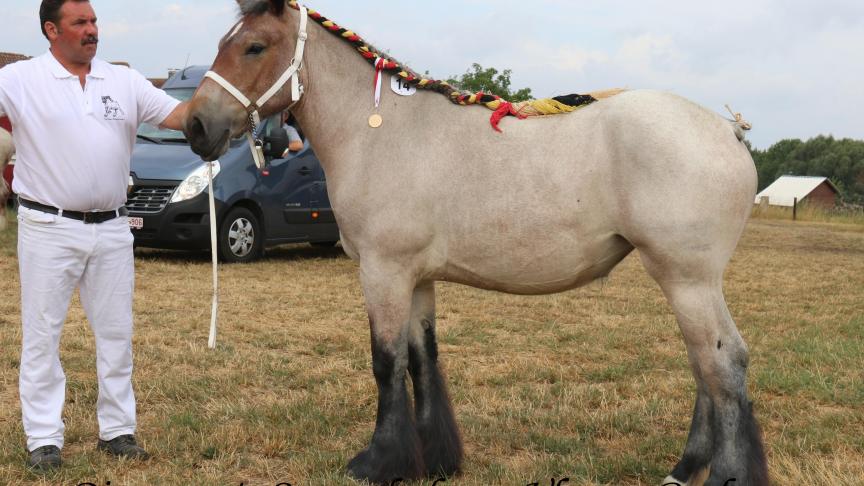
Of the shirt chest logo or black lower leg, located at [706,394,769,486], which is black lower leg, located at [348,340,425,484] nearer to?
black lower leg, located at [706,394,769,486]

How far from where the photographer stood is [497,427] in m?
4.71

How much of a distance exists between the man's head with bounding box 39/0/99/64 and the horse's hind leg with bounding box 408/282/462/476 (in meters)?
1.87

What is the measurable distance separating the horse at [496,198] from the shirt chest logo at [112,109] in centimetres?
55

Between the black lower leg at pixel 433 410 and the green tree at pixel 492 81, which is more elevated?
the green tree at pixel 492 81

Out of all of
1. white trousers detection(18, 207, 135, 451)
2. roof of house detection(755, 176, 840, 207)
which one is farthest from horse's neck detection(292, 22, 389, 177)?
roof of house detection(755, 176, 840, 207)

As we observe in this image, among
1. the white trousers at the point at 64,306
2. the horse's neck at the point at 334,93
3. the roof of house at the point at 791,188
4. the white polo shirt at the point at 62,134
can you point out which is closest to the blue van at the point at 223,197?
the white trousers at the point at 64,306

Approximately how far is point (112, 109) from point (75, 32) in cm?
38

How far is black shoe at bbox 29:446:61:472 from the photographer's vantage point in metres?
3.90

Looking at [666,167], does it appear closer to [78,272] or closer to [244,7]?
[244,7]

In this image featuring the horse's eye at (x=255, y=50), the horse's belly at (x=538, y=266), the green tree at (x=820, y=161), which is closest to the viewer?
the horse's belly at (x=538, y=266)

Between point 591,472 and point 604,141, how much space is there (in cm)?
158

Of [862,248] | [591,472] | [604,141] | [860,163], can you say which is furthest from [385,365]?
[860,163]

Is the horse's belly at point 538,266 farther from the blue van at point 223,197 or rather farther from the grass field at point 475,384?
the blue van at point 223,197

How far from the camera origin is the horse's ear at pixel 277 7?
A: 144 inches
